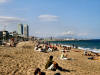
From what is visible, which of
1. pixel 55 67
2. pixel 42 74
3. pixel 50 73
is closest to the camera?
pixel 42 74

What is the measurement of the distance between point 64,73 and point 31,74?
213cm

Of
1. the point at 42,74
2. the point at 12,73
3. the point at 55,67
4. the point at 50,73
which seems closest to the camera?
the point at 42,74

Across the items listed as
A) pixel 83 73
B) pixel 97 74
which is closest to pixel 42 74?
pixel 83 73

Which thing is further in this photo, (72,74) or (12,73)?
(72,74)

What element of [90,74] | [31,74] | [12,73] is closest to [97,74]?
[90,74]

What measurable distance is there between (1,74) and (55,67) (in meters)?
3.40

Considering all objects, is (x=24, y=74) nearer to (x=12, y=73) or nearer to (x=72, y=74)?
A: (x=12, y=73)

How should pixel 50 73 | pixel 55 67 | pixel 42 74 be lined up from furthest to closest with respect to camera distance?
pixel 55 67, pixel 50 73, pixel 42 74

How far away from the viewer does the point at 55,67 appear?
10172 millimetres

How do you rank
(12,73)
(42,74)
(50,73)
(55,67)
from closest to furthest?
(42,74)
(12,73)
(50,73)
(55,67)

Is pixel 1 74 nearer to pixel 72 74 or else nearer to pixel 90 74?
pixel 72 74

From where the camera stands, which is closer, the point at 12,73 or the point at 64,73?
the point at 12,73

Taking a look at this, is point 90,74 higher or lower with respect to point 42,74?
lower

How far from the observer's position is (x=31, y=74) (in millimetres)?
9078
